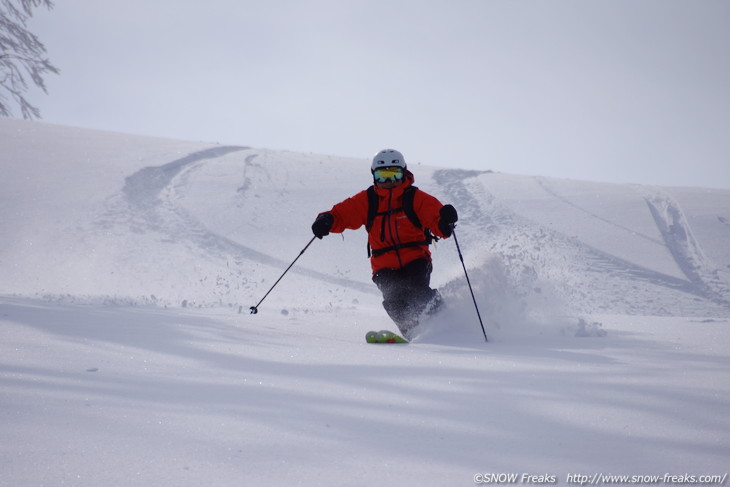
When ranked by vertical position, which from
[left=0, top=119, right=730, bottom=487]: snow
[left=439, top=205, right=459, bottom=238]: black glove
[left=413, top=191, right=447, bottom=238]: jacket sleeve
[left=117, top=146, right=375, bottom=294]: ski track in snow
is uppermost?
[left=117, top=146, right=375, bottom=294]: ski track in snow

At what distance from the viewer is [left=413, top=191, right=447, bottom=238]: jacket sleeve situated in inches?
174

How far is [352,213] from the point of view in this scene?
4.72 meters

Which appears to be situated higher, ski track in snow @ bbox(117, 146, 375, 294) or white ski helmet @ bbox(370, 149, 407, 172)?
ski track in snow @ bbox(117, 146, 375, 294)

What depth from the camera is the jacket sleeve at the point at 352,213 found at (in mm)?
4711

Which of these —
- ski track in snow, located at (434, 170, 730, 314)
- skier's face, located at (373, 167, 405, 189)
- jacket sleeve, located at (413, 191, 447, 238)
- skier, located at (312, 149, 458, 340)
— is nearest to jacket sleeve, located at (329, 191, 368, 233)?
skier, located at (312, 149, 458, 340)

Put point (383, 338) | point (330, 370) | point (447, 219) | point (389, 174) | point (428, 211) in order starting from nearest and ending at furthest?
point (330, 370)
point (383, 338)
point (447, 219)
point (428, 211)
point (389, 174)

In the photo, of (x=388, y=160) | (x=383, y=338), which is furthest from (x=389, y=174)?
(x=383, y=338)

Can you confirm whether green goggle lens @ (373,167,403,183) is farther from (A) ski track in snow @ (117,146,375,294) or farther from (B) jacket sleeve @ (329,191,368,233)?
(A) ski track in snow @ (117,146,375,294)

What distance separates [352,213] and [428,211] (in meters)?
0.67

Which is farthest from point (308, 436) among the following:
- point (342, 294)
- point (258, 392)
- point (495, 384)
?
point (342, 294)

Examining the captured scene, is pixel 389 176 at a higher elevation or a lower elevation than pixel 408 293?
higher

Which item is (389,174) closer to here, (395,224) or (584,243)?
(395,224)

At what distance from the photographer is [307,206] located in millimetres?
12812

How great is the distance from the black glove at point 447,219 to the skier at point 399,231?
0.12 metres
